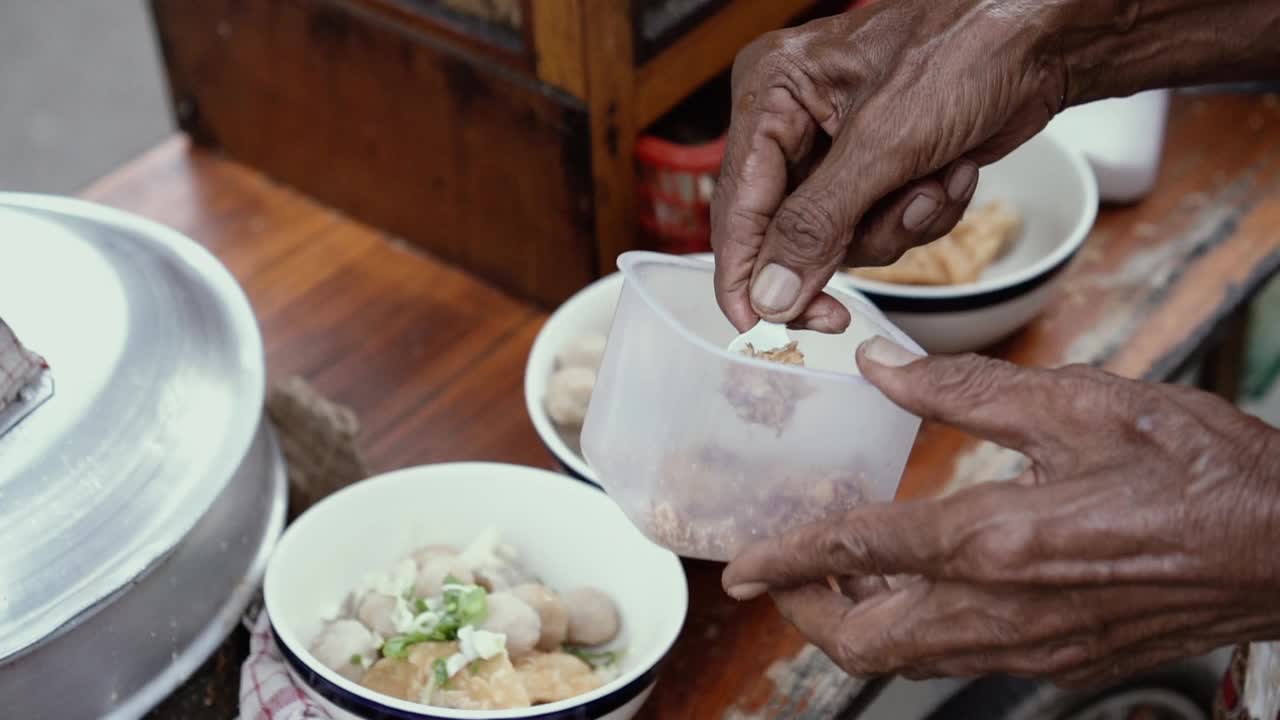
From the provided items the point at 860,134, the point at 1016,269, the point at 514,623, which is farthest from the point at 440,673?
the point at 1016,269

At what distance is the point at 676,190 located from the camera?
159cm

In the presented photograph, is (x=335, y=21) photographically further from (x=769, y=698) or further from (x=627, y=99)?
(x=769, y=698)

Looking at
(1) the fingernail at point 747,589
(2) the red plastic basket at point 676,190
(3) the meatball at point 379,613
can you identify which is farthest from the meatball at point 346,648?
(2) the red plastic basket at point 676,190

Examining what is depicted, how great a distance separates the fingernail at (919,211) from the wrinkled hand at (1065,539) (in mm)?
247

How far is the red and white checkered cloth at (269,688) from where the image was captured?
1.12 metres

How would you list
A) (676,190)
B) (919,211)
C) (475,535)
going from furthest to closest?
1. (676,190)
2. (475,535)
3. (919,211)

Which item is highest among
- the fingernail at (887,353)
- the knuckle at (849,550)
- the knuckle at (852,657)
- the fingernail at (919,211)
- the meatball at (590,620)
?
the fingernail at (887,353)

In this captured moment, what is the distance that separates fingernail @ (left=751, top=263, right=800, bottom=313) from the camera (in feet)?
3.48

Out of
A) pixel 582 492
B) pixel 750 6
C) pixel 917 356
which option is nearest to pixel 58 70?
pixel 750 6

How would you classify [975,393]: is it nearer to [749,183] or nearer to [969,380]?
[969,380]

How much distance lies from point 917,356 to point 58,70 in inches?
121

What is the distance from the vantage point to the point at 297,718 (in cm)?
111

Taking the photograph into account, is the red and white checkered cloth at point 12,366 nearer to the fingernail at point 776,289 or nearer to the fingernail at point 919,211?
the fingernail at point 776,289

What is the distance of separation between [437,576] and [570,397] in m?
0.24
